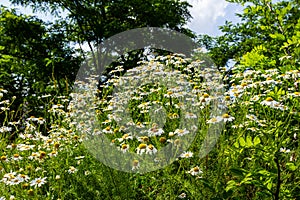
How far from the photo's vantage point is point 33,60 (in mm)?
8953

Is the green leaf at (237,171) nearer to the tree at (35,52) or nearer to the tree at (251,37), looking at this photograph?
the tree at (251,37)

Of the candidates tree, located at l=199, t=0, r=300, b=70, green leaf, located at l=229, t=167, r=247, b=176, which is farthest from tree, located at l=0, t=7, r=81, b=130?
green leaf, located at l=229, t=167, r=247, b=176

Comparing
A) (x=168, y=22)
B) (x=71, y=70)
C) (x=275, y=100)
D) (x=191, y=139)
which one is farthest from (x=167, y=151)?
(x=168, y=22)

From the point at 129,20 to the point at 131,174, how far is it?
24.2 ft

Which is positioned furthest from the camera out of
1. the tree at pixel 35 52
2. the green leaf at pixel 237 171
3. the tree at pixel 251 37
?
the tree at pixel 35 52

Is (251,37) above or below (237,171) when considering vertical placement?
above

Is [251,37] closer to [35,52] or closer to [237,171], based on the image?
[35,52]

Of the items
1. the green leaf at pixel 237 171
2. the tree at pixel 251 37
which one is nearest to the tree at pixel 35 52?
the tree at pixel 251 37

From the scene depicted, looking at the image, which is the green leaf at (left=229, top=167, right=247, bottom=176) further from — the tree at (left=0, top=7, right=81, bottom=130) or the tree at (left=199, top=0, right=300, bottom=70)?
the tree at (left=0, top=7, right=81, bottom=130)

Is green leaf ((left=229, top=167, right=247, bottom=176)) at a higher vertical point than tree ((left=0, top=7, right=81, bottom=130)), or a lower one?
lower

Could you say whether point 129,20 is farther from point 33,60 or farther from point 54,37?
point 33,60

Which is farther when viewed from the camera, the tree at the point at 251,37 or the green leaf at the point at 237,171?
the tree at the point at 251,37

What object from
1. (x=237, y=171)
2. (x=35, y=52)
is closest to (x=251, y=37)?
(x=35, y=52)

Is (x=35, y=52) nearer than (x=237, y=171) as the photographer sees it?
No
